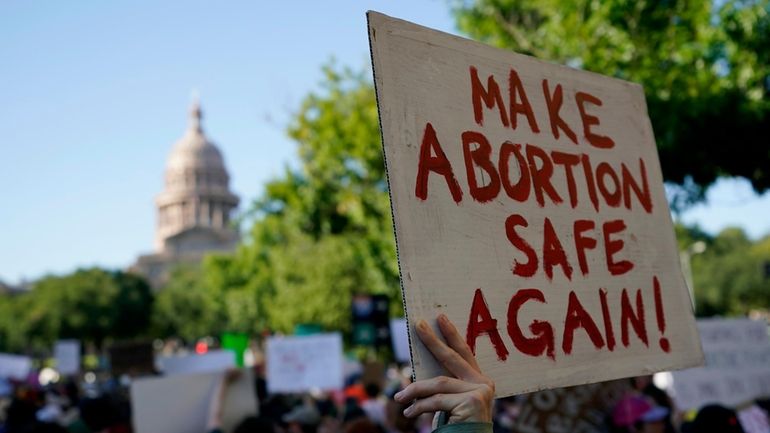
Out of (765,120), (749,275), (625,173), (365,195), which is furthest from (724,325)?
(749,275)

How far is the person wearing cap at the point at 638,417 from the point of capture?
5336 millimetres

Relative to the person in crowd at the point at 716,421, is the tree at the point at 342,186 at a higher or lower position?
higher

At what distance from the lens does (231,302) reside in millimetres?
53188

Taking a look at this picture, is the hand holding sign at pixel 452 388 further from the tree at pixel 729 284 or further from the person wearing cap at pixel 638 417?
the tree at pixel 729 284

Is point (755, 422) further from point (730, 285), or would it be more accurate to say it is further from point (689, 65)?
point (730, 285)

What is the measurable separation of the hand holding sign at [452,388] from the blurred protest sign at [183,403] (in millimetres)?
3102

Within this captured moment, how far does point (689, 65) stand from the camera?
36.8 feet

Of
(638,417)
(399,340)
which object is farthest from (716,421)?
(399,340)

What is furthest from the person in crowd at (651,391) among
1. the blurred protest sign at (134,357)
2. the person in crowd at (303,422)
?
the blurred protest sign at (134,357)

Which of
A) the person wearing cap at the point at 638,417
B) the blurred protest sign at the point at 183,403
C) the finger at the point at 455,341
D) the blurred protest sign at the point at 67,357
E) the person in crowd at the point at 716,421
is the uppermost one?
the blurred protest sign at the point at 67,357

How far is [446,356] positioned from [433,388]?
0.27 ft

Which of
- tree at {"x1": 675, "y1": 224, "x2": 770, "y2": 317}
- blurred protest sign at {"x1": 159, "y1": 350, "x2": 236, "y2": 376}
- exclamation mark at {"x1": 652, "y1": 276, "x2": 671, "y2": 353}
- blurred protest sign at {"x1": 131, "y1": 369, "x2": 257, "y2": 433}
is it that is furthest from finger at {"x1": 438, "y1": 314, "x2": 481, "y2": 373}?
tree at {"x1": 675, "y1": 224, "x2": 770, "y2": 317}

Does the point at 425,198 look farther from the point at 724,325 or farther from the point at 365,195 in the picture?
the point at 365,195

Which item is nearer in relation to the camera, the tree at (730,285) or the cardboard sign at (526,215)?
the cardboard sign at (526,215)
